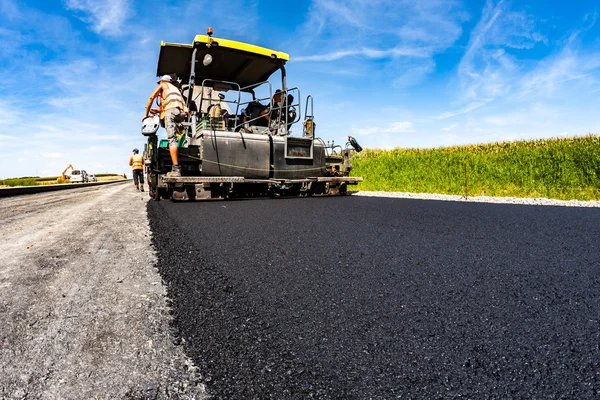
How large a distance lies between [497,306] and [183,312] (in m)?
1.45

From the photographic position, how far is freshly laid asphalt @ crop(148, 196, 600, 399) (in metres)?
1.16

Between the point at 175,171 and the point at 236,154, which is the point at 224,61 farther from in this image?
the point at 175,171

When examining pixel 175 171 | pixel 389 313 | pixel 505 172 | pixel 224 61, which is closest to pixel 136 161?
pixel 224 61

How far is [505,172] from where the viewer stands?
12.1m

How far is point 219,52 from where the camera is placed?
7266 mm

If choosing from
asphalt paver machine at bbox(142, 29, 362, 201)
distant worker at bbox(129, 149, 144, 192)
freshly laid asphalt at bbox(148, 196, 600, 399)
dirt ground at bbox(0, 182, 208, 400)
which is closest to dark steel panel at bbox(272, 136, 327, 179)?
asphalt paver machine at bbox(142, 29, 362, 201)

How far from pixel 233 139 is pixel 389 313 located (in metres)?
5.85

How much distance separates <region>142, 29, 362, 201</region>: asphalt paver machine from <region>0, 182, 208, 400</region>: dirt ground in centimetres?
401

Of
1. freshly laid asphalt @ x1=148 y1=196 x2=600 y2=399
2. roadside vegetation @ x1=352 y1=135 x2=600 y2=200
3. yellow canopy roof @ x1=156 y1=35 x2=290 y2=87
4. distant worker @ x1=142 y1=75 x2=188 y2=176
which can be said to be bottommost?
freshly laid asphalt @ x1=148 y1=196 x2=600 y2=399

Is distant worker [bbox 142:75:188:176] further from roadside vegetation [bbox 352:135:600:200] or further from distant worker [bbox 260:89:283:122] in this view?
roadside vegetation [bbox 352:135:600:200]

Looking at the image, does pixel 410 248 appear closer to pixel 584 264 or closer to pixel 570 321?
pixel 584 264

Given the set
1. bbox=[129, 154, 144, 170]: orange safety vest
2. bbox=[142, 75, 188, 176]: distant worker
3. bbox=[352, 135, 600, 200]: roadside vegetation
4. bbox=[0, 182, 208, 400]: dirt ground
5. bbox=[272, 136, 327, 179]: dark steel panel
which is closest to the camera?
bbox=[0, 182, 208, 400]: dirt ground

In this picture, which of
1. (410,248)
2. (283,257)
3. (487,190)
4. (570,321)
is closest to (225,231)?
(283,257)

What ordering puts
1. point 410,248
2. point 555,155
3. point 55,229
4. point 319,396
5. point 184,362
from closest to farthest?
1. point 319,396
2. point 184,362
3. point 410,248
4. point 55,229
5. point 555,155
